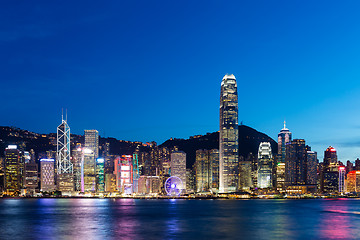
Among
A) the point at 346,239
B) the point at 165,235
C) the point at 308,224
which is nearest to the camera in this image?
the point at 346,239

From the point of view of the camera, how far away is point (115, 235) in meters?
84.4

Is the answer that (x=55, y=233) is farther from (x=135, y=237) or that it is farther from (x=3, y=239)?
(x=135, y=237)

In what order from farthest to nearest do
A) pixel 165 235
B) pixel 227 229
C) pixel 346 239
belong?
pixel 227 229 < pixel 165 235 < pixel 346 239

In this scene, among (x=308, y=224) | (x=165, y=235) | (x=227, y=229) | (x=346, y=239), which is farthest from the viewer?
(x=308, y=224)

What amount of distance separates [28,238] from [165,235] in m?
22.8

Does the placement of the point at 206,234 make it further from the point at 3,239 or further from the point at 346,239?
the point at 3,239

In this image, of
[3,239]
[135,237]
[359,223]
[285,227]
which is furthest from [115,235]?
[359,223]

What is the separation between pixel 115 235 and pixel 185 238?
483 inches

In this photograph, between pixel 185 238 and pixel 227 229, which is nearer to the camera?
pixel 185 238

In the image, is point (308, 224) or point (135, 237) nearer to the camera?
point (135, 237)

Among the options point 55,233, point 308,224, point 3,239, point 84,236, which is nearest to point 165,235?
point 84,236

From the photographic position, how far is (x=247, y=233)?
88.9m

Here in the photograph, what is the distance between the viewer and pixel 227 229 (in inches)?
3725

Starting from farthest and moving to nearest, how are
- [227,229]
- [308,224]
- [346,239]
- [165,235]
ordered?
[308,224] < [227,229] < [165,235] < [346,239]
